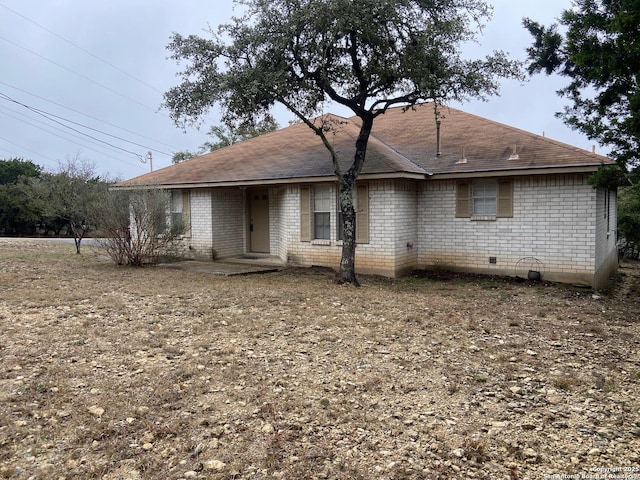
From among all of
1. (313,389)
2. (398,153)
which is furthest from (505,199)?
(313,389)

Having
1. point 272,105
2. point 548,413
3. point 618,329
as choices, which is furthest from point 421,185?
point 548,413

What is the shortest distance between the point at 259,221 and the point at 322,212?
346 centimetres

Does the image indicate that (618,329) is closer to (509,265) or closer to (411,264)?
(509,265)

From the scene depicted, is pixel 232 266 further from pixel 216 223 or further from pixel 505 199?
pixel 505 199

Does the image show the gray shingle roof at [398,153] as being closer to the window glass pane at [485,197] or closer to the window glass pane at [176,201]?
the window glass pane at [176,201]

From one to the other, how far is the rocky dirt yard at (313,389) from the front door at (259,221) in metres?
7.27

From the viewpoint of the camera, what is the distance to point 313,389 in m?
4.67

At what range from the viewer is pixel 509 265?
11.9m

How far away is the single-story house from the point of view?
1116cm

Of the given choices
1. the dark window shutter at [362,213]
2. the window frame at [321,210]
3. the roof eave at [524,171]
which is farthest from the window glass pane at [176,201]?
the roof eave at [524,171]

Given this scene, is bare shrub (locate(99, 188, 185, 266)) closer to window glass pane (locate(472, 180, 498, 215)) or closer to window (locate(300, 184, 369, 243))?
window (locate(300, 184, 369, 243))

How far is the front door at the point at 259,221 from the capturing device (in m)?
15.9

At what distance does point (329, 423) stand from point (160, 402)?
61.5 inches

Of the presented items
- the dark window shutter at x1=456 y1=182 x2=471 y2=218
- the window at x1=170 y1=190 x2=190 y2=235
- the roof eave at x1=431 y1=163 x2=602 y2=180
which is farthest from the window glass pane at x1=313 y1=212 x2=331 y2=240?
the window at x1=170 y1=190 x2=190 y2=235
